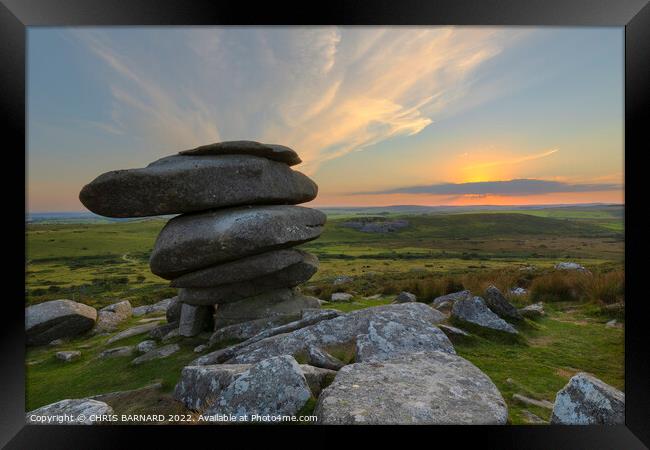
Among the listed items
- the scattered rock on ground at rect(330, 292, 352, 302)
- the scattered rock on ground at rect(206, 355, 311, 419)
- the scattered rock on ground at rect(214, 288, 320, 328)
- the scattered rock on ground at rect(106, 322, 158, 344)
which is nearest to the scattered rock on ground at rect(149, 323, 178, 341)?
the scattered rock on ground at rect(106, 322, 158, 344)

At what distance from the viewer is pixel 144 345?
32.5ft

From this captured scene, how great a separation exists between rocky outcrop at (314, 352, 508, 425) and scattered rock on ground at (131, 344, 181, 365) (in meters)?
7.07

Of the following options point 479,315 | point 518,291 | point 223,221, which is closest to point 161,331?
point 223,221

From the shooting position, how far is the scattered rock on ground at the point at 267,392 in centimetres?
468

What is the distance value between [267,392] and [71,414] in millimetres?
3948

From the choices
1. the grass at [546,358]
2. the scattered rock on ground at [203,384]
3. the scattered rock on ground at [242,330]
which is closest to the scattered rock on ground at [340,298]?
the scattered rock on ground at [242,330]

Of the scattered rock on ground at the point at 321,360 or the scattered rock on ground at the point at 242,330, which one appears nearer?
the scattered rock on ground at the point at 321,360

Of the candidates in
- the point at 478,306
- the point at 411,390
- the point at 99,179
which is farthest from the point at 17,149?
the point at 478,306

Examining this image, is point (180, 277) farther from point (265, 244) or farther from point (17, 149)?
point (17, 149)

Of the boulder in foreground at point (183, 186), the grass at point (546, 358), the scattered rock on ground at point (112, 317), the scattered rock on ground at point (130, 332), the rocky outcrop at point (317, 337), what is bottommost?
the scattered rock on ground at point (112, 317)

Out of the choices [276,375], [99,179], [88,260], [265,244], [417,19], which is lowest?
[88,260]

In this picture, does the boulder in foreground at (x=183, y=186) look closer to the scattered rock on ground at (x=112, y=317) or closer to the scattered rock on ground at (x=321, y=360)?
the scattered rock on ground at (x=321, y=360)

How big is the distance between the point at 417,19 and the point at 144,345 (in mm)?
12291

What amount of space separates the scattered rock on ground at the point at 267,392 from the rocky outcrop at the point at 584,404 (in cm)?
427
